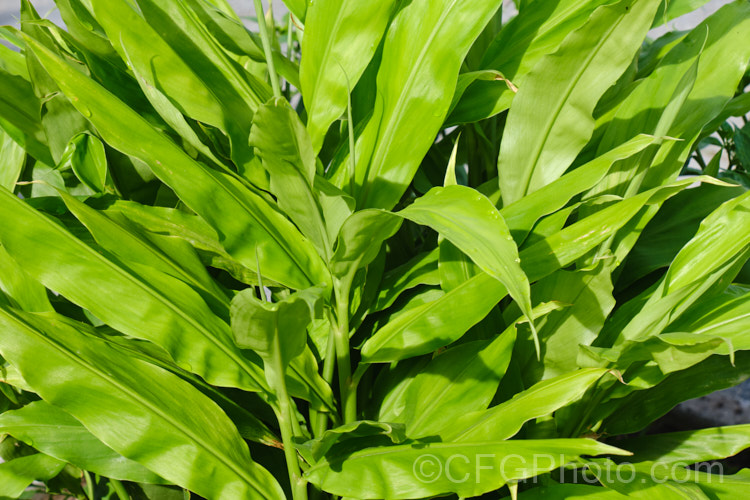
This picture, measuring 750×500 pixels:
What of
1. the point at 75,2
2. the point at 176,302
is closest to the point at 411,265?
the point at 176,302

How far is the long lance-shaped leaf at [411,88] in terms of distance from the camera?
1.98 feet

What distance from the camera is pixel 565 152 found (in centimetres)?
65

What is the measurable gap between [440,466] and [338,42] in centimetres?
39

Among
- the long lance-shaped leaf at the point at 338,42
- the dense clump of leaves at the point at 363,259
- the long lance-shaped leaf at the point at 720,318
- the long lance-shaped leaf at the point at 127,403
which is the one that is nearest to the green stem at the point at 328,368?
the dense clump of leaves at the point at 363,259

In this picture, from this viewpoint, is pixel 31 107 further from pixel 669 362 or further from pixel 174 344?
pixel 669 362

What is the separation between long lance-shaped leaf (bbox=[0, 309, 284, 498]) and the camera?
1.70 feet

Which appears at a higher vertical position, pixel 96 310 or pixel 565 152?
pixel 565 152

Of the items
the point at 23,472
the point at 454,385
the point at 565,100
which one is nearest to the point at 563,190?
the point at 565,100

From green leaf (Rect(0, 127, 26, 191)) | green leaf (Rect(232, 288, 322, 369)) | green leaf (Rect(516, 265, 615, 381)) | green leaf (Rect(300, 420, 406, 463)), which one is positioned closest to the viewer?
green leaf (Rect(232, 288, 322, 369))

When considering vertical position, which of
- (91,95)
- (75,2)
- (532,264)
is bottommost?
(532,264)

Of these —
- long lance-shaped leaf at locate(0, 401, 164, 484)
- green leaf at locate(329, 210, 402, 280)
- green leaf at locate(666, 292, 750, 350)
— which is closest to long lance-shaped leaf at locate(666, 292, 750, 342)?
green leaf at locate(666, 292, 750, 350)

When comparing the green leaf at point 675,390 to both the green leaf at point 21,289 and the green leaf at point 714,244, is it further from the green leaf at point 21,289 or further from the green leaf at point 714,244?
the green leaf at point 21,289

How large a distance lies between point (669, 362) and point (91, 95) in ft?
1.79

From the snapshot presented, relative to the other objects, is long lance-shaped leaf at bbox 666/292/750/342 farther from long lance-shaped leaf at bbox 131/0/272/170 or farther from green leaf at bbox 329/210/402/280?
long lance-shaped leaf at bbox 131/0/272/170
